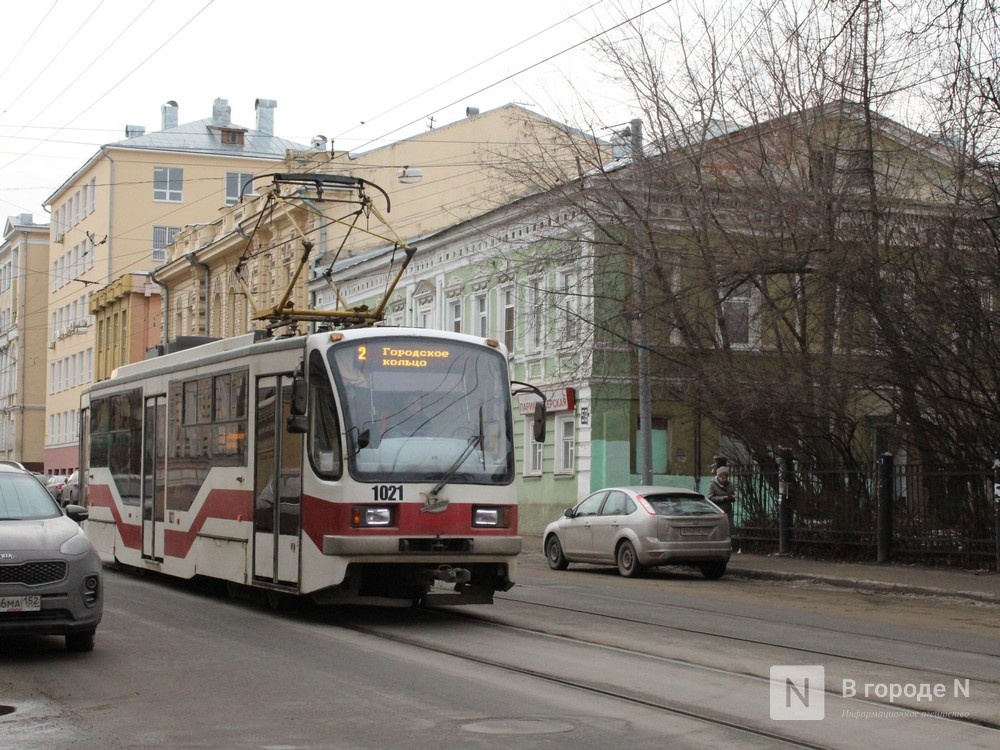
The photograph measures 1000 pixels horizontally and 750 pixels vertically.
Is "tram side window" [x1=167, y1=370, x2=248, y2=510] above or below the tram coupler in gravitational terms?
above

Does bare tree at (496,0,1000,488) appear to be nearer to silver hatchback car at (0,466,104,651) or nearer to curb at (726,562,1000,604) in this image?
curb at (726,562,1000,604)

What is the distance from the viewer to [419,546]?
13508 mm

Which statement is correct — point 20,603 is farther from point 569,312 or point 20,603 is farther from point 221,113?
point 221,113

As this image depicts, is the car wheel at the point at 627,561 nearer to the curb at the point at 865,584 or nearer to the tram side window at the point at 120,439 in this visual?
the curb at the point at 865,584

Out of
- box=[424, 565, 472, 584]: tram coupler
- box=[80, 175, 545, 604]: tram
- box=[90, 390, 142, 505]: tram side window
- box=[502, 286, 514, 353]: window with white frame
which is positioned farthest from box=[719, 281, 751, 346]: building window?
box=[424, 565, 472, 584]: tram coupler

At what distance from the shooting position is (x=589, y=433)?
3381 cm

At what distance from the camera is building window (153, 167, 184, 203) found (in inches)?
2906

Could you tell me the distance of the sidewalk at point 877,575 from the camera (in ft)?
62.3

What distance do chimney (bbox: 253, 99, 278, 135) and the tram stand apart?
217 ft

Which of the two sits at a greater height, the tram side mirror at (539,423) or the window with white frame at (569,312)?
the window with white frame at (569,312)

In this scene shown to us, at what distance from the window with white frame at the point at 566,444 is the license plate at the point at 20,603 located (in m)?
24.4

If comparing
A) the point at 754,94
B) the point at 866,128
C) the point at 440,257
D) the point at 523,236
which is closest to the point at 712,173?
the point at 754,94

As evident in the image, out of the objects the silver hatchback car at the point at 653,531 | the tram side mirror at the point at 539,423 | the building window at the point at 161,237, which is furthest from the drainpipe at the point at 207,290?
the tram side mirror at the point at 539,423

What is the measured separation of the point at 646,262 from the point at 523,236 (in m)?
9.05
